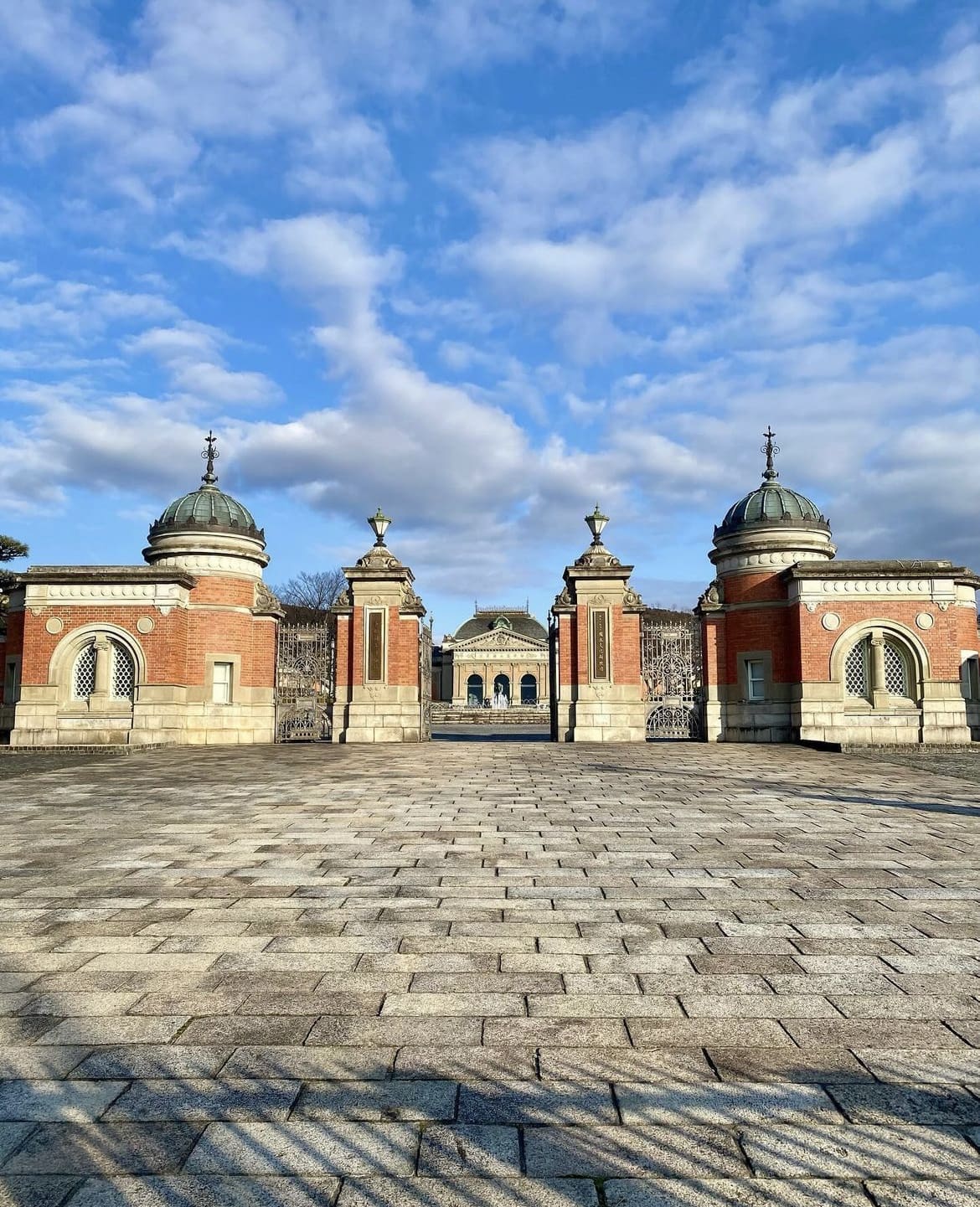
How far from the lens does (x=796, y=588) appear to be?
20531 mm

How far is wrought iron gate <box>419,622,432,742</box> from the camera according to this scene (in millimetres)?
21672

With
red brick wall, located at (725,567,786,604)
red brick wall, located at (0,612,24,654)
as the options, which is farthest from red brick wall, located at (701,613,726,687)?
red brick wall, located at (0,612,24,654)

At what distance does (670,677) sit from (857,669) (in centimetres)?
548

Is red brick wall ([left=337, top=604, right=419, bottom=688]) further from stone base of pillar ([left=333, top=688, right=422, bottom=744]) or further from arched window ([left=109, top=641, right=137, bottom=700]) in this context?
arched window ([left=109, top=641, right=137, bottom=700])

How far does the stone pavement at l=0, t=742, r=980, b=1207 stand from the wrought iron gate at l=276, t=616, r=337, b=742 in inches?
590

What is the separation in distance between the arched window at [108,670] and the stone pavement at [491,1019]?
1362 cm

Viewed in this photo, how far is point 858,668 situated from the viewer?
2048 centimetres

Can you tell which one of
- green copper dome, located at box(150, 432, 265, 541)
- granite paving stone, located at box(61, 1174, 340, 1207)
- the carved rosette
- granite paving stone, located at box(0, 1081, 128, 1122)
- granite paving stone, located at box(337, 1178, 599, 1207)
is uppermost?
green copper dome, located at box(150, 432, 265, 541)

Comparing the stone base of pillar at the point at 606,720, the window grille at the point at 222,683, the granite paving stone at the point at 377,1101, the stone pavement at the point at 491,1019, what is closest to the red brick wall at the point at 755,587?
the stone base of pillar at the point at 606,720

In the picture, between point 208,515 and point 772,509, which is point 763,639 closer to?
point 772,509

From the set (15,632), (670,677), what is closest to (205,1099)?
(15,632)

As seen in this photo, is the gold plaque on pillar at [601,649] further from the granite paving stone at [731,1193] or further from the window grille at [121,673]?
the granite paving stone at [731,1193]

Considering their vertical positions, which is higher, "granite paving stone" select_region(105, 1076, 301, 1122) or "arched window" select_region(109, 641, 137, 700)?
"arched window" select_region(109, 641, 137, 700)

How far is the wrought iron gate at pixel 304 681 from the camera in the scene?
74.7ft
